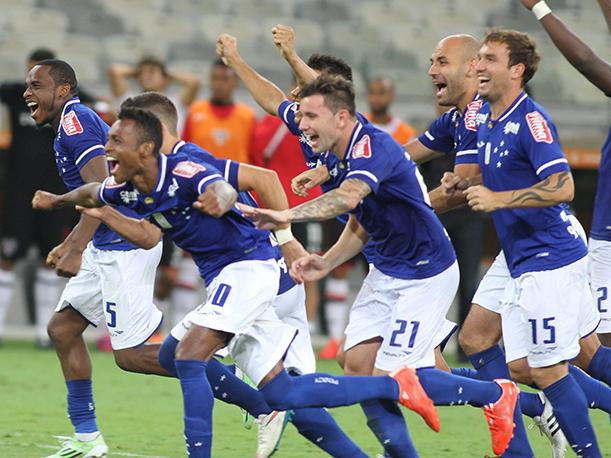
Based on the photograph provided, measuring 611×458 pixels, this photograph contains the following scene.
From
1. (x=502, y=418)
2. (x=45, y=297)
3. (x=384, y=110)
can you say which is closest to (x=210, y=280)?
(x=502, y=418)

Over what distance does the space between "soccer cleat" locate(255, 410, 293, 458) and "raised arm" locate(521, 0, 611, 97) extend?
7.86 ft

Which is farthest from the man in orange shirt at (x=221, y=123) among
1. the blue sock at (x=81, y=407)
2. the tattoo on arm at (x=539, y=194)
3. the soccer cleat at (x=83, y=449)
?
the tattoo on arm at (x=539, y=194)

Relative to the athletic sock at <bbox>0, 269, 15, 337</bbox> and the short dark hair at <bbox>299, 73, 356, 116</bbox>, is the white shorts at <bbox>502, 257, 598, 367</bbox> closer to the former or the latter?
the short dark hair at <bbox>299, 73, 356, 116</bbox>

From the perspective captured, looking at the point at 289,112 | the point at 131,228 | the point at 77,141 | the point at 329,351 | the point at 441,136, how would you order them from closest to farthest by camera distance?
the point at 131,228
the point at 77,141
the point at 441,136
the point at 289,112
the point at 329,351

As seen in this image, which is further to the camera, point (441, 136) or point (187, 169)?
point (441, 136)

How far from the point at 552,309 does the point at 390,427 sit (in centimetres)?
97

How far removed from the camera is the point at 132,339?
24.9ft

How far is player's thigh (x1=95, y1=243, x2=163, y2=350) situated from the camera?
24.8 ft

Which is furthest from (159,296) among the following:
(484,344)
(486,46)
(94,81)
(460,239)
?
(486,46)

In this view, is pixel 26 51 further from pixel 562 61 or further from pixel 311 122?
pixel 311 122

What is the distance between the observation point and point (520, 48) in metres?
6.66

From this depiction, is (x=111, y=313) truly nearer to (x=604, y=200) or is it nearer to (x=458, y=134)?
(x=458, y=134)

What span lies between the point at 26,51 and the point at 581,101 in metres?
6.67

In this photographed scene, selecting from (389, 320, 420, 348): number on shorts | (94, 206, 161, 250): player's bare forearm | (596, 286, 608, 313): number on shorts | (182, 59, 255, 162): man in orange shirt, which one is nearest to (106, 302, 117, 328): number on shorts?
(94, 206, 161, 250): player's bare forearm
